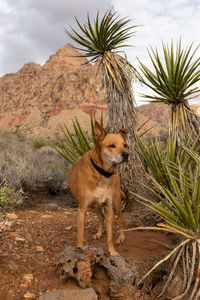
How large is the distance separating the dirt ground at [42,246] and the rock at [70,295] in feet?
0.52

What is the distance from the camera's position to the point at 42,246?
4.45 m

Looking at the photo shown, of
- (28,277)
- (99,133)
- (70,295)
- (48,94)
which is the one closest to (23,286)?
(28,277)

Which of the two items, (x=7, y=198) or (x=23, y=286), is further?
(x=7, y=198)

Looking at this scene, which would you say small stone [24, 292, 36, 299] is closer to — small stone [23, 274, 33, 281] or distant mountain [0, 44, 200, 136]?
small stone [23, 274, 33, 281]

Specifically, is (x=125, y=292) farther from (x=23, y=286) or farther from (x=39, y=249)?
(x=39, y=249)

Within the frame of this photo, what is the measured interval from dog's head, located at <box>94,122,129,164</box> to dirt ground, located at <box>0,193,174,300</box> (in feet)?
3.70

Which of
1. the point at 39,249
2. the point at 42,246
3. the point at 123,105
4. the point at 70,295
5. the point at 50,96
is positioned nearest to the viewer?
the point at 70,295

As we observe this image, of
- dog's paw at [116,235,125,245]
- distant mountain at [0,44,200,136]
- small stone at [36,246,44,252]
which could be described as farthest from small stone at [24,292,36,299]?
distant mountain at [0,44,200,136]

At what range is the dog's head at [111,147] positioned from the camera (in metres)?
3.87

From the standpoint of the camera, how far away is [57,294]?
9.55ft

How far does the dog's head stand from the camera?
3.87m

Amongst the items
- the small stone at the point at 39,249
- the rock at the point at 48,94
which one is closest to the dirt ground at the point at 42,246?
the small stone at the point at 39,249

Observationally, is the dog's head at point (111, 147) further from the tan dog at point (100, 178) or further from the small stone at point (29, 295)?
the small stone at point (29, 295)

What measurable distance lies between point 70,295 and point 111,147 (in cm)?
191
